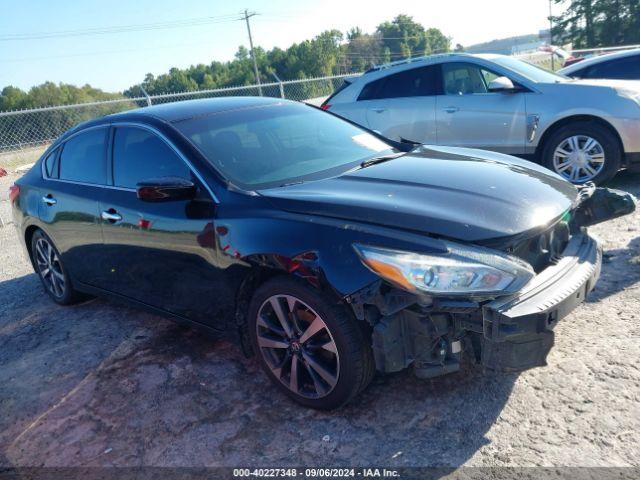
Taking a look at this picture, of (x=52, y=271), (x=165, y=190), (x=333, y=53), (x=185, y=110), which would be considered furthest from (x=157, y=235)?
(x=333, y=53)

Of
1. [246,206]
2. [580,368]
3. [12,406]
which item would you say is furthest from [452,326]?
[12,406]

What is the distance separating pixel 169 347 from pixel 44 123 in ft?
39.9

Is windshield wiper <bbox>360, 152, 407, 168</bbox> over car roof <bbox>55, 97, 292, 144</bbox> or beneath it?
beneath

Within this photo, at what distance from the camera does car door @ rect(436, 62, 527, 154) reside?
21.0 ft

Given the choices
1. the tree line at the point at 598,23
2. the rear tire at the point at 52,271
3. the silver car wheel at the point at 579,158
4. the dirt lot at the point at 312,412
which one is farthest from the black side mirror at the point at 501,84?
the tree line at the point at 598,23

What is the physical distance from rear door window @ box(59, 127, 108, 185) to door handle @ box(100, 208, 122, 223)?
9.7 inches

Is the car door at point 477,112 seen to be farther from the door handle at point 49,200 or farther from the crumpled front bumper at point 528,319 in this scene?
the door handle at point 49,200

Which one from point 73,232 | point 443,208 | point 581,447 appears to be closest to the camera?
point 581,447

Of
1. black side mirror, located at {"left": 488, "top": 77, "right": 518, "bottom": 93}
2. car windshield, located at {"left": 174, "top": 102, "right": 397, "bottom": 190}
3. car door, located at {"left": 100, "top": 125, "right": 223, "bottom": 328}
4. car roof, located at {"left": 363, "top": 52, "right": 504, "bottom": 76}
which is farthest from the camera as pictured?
car roof, located at {"left": 363, "top": 52, "right": 504, "bottom": 76}

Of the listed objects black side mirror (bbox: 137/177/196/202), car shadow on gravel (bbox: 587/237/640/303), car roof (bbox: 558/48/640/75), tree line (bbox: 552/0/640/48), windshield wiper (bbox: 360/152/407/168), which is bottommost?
car shadow on gravel (bbox: 587/237/640/303)

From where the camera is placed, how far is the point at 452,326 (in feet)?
7.91

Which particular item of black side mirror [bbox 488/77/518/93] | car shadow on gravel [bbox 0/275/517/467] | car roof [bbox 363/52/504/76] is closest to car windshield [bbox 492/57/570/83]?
car roof [bbox 363/52/504/76]

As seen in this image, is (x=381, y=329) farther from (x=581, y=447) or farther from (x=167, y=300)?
(x=167, y=300)

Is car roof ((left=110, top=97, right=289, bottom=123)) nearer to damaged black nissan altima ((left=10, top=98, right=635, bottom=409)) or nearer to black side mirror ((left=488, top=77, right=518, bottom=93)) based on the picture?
damaged black nissan altima ((left=10, top=98, right=635, bottom=409))
